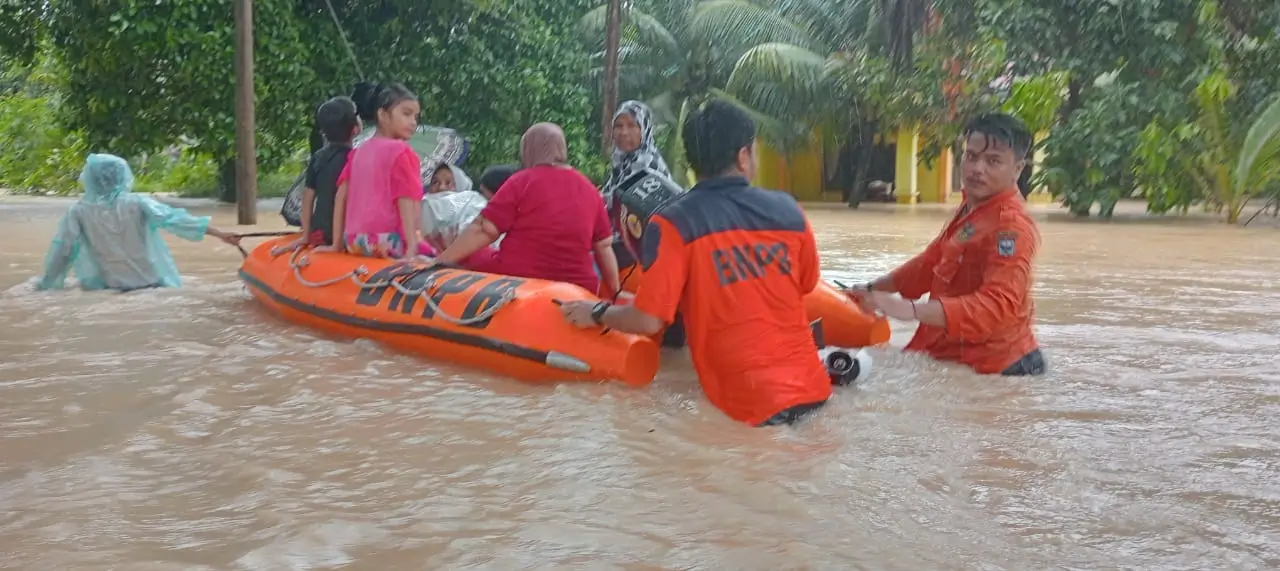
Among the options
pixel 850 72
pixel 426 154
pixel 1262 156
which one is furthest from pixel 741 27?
pixel 426 154

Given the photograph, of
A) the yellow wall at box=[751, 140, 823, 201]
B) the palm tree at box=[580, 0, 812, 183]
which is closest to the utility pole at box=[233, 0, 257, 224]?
the palm tree at box=[580, 0, 812, 183]

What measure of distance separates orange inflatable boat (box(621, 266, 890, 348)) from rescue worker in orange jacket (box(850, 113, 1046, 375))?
1.52 ft

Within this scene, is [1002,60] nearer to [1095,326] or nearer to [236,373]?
[1095,326]

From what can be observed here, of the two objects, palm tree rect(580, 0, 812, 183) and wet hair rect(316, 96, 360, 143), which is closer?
wet hair rect(316, 96, 360, 143)

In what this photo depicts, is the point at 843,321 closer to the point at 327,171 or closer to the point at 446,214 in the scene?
the point at 446,214

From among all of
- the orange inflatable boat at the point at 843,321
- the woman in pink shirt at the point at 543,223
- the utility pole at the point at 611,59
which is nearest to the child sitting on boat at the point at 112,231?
the woman in pink shirt at the point at 543,223

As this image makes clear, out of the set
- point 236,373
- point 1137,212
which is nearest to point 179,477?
point 236,373

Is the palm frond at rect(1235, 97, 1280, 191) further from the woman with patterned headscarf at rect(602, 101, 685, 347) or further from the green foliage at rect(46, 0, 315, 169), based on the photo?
the green foliage at rect(46, 0, 315, 169)

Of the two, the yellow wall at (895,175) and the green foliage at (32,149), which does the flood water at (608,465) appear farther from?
the green foliage at (32,149)

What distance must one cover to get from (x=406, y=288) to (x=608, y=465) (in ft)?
6.81

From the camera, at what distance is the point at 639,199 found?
5203 millimetres

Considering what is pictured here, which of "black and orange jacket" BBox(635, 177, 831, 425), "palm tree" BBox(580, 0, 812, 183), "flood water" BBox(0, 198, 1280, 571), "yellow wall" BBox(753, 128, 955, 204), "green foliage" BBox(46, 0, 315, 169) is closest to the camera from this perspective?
"flood water" BBox(0, 198, 1280, 571)

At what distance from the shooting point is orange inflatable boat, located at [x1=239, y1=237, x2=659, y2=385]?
158 inches

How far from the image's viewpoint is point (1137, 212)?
60.8 feet
